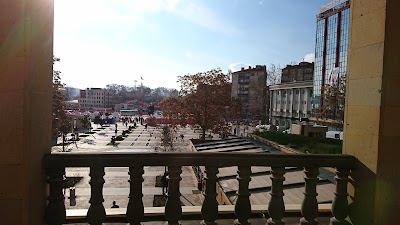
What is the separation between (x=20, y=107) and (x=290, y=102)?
76.6 m

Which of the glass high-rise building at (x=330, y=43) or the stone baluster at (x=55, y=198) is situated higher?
the glass high-rise building at (x=330, y=43)

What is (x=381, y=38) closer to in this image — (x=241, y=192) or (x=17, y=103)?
(x=241, y=192)

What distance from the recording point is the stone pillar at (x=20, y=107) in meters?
2.34

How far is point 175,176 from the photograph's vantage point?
2732 mm

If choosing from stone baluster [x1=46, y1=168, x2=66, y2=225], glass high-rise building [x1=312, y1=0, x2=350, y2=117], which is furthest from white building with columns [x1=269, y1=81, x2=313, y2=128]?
stone baluster [x1=46, y1=168, x2=66, y2=225]

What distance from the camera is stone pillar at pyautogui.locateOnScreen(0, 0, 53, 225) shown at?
2.34 m

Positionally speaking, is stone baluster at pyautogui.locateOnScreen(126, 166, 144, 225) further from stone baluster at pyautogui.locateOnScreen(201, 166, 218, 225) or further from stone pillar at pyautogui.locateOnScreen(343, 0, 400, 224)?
stone pillar at pyautogui.locateOnScreen(343, 0, 400, 224)

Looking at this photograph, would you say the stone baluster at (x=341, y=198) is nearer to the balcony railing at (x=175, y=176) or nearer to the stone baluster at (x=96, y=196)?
the balcony railing at (x=175, y=176)

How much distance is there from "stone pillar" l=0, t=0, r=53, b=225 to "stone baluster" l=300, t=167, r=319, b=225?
2667mm

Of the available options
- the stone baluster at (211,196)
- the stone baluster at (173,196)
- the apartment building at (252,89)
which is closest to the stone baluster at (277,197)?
the stone baluster at (211,196)

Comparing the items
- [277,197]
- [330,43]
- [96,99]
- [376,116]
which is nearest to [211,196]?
[277,197]

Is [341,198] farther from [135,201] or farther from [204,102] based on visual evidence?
[204,102]

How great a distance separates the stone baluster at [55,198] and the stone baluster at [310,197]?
2.47m

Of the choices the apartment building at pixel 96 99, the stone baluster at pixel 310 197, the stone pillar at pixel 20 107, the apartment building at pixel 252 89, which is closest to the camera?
the stone pillar at pixel 20 107
